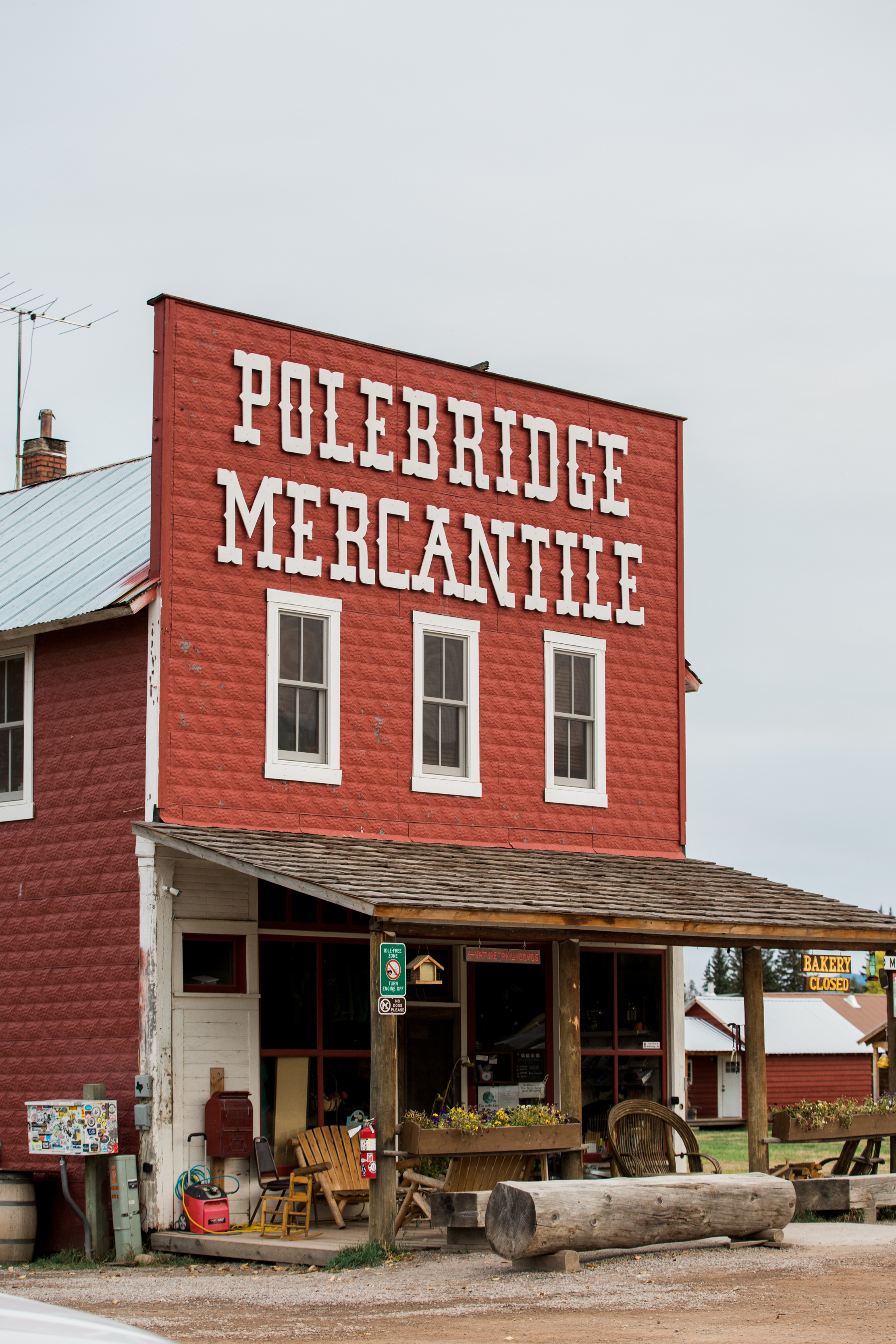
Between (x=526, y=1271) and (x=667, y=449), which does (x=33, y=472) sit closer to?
(x=667, y=449)

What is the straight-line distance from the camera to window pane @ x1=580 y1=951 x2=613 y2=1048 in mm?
18734

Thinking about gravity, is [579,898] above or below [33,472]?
below

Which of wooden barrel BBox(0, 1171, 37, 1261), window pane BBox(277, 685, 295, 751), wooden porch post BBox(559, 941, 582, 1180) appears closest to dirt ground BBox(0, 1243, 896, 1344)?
wooden barrel BBox(0, 1171, 37, 1261)

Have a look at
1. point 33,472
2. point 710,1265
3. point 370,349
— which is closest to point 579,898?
point 710,1265

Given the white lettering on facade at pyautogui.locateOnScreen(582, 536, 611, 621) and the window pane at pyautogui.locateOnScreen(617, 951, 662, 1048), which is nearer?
the window pane at pyautogui.locateOnScreen(617, 951, 662, 1048)

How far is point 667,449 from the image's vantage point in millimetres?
20750

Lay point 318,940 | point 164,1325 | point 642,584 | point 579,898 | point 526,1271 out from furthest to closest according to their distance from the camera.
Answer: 1. point 642,584
2. point 318,940
3. point 579,898
4. point 526,1271
5. point 164,1325

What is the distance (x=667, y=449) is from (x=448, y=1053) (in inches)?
304

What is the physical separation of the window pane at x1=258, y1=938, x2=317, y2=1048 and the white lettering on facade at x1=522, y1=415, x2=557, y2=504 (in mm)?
5813

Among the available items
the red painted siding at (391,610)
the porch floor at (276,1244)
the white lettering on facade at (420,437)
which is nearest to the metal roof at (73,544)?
the red painted siding at (391,610)

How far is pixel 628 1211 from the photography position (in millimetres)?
12773

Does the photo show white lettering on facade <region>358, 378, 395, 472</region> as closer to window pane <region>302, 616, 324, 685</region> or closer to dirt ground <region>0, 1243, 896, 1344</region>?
window pane <region>302, 616, 324, 685</region>

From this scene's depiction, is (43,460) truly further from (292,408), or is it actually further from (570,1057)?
(570,1057)

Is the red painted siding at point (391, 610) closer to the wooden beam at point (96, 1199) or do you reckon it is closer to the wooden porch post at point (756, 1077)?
the wooden beam at point (96, 1199)
